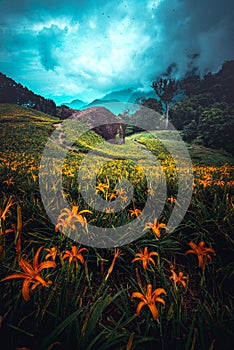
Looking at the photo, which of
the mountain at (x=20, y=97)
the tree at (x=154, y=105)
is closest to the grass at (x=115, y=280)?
the mountain at (x=20, y=97)

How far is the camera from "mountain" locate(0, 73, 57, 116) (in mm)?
27614

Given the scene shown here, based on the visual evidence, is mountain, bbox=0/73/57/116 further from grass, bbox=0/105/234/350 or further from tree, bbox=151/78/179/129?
grass, bbox=0/105/234/350

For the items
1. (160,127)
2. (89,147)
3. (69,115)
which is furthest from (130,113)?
(89,147)

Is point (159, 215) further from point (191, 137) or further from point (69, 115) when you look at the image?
point (191, 137)

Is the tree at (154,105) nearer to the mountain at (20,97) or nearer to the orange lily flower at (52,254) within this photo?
the mountain at (20,97)

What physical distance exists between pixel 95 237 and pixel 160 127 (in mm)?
29165

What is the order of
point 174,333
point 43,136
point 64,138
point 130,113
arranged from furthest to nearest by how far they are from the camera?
point 130,113 → point 64,138 → point 43,136 → point 174,333

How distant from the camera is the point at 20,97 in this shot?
30.2 m

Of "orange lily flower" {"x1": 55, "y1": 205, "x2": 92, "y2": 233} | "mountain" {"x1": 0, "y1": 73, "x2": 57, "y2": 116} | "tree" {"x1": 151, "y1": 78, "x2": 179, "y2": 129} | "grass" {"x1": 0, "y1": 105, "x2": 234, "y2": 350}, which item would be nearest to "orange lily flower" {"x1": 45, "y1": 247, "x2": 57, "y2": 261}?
"grass" {"x1": 0, "y1": 105, "x2": 234, "y2": 350}

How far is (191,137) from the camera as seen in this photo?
1844cm

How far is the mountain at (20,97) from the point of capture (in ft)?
90.6

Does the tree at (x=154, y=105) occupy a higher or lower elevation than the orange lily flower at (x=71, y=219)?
higher

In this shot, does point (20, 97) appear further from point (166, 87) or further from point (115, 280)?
point (115, 280)

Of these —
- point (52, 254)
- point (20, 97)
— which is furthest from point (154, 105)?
point (52, 254)
